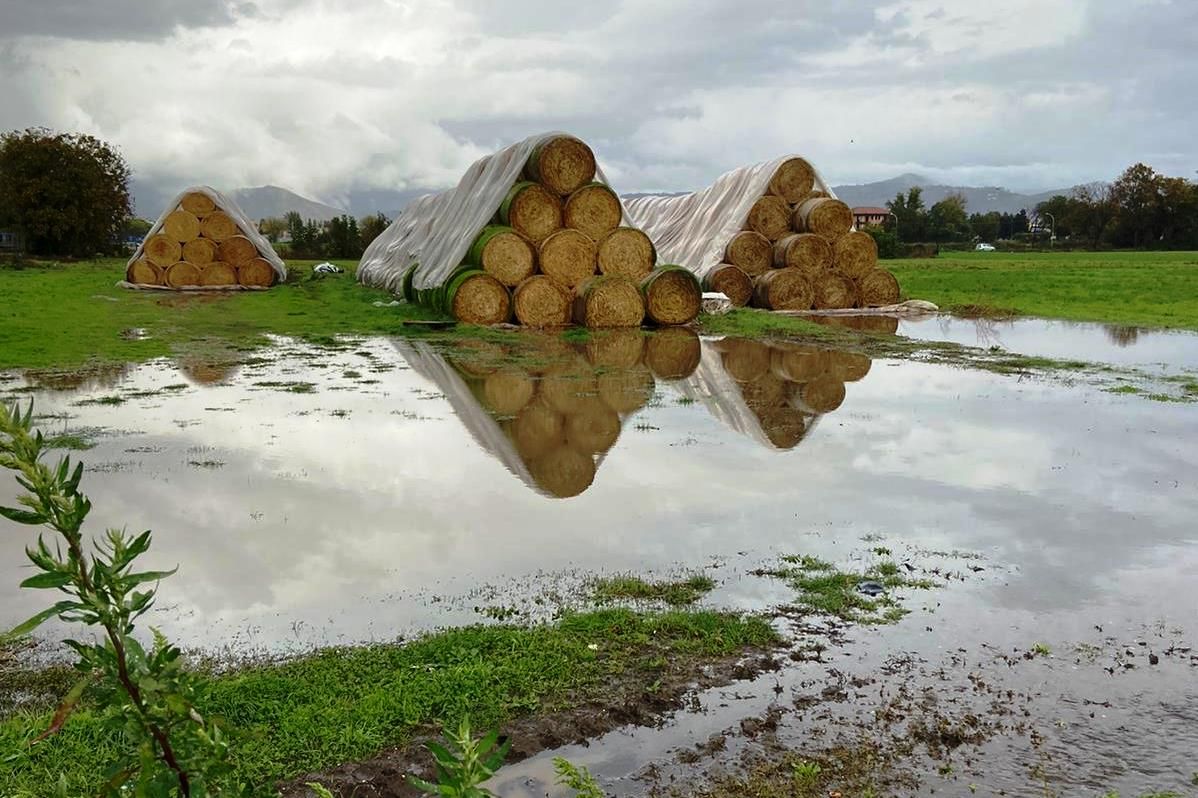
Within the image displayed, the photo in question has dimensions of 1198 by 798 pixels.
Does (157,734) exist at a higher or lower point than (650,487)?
higher

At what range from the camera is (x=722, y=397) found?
11000 millimetres

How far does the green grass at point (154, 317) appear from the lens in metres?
14.4

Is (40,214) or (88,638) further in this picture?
(40,214)

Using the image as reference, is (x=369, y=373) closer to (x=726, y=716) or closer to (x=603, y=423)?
(x=603, y=423)

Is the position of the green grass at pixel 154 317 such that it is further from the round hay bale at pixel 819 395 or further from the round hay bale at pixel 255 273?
the round hay bale at pixel 819 395

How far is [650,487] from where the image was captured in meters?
7.17

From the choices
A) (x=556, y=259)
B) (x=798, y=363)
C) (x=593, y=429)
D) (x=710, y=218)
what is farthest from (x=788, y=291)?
(x=593, y=429)

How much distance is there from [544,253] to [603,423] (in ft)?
32.2

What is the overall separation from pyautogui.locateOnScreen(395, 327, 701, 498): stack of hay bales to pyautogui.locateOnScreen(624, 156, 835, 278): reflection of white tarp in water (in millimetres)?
7096

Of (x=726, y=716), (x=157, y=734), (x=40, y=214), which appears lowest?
(x=726, y=716)

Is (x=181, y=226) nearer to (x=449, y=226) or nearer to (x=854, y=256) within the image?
(x=449, y=226)

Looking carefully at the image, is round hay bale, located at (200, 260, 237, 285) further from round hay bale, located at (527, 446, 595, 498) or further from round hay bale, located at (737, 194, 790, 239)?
round hay bale, located at (527, 446, 595, 498)

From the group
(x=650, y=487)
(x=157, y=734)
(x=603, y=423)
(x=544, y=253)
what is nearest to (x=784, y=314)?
(x=544, y=253)

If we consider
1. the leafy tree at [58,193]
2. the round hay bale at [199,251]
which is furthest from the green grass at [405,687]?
the leafy tree at [58,193]
